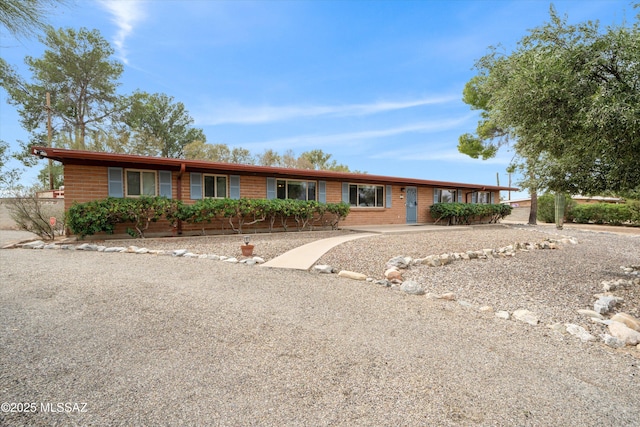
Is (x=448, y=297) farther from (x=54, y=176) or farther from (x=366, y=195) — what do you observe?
(x=54, y=176)

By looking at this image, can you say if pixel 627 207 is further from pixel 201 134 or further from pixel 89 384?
pixel 201 134

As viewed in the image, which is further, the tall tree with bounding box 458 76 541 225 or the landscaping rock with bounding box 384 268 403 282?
the tall tree with bounding box 458 76 541 225

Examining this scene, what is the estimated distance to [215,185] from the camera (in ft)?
39.0

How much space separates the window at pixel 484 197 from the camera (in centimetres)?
2078

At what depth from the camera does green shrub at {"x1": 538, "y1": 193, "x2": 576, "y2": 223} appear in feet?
70.7

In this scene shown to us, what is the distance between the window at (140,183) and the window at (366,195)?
834 cm

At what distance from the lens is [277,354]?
106 inches

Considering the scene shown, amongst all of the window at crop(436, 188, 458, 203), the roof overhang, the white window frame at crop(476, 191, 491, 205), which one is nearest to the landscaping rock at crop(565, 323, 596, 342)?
the roof overhang

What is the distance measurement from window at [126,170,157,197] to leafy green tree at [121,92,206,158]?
1558cm

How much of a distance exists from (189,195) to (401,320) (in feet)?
31.9

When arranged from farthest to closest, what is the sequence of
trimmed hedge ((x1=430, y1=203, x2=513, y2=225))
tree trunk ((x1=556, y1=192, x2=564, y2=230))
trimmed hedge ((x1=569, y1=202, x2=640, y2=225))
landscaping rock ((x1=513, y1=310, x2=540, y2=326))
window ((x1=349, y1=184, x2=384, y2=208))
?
trimmed hedge ((x1=569, y1=202, x2=640, y2=225)), trimmed hedge ((x1=430, y1=203, x2=513, y2=225)), tree trunk ((x1=556, y1=192, x2=564, y2=230)), window ((x1=349, y1=184, x2=384, y2=208)), landscaping rock ((x1=513, y1=310, x2=540, y2=326))

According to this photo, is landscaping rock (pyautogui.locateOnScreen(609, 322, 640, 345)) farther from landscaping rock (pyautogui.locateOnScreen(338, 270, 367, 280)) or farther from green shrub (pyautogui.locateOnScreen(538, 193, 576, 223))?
green shrub (pyautogui.locateOnScreen(538, 193, 576, 223))

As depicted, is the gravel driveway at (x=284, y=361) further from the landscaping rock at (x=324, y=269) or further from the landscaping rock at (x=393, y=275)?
the landscaping rock at (x=324, y=269)

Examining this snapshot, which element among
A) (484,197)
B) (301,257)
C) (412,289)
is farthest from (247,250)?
(484,197)
